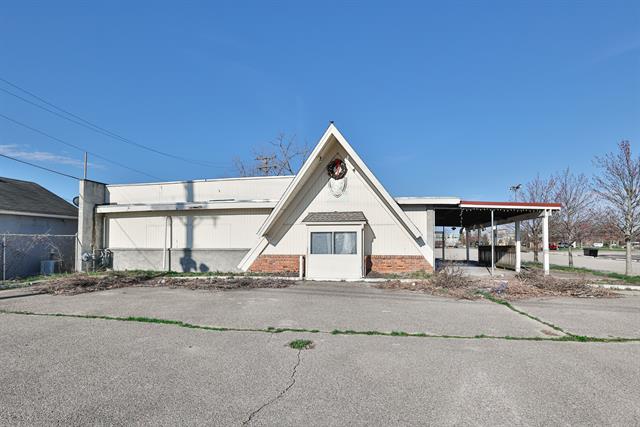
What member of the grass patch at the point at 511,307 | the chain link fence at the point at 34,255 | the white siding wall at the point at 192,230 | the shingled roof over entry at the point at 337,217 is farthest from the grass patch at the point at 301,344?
the chain link fence at the point at 34,255

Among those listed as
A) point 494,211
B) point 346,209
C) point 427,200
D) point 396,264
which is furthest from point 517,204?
point 346,209

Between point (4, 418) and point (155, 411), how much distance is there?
4.82 feet

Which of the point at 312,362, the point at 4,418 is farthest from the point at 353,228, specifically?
the point at 4,418

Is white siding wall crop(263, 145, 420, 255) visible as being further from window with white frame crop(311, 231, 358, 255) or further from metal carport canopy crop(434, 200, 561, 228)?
metal carport canopy crop(434, 200, 561, 228)

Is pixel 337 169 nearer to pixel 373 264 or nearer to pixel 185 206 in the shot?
pixel 373 264

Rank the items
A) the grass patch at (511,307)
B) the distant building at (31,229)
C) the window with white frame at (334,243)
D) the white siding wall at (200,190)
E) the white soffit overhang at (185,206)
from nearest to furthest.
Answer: the grass patch at (511,307) < the window with white frame at (334,243) < the white soffit overhang at (185,206) < the distant building at (31,229) < the white siding wall at (200,190)

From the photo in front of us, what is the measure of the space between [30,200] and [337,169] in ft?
60.1

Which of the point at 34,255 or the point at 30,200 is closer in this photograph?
the point at 34,255

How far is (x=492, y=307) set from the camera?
9711 millimetres

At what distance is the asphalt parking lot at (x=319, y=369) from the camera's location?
3738 millimetres

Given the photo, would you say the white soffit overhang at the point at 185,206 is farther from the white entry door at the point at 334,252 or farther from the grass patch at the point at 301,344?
the grass patch at the point at 301,344

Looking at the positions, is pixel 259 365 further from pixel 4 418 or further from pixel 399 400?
pixel 4 418

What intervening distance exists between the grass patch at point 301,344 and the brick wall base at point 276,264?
1067 centimetres

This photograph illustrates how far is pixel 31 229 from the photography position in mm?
19250
